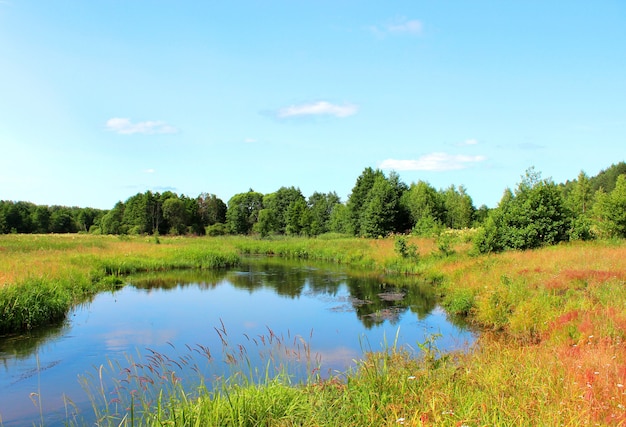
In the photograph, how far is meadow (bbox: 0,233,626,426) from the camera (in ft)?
14.3

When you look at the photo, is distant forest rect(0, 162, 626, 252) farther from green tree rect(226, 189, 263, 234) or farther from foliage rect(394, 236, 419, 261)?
foliage rect(394, 236, 419, 261)

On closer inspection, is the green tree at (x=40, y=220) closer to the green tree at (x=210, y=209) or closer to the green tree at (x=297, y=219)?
the green tree at (x=210, y=209)

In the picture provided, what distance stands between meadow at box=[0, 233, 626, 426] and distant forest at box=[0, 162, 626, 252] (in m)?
1.74

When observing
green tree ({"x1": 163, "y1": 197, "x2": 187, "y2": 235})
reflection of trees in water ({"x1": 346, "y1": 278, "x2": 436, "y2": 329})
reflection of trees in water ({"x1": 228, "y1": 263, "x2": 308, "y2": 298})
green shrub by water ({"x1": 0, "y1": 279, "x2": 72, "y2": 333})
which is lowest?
reflection of trees in water ({"x1": 346, "y1": 278, "x2": 436, "y2": 329})

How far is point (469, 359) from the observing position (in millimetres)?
6699

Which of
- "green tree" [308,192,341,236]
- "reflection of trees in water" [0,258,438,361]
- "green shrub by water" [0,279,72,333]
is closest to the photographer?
"green shrub by water" [0,279,72,333]

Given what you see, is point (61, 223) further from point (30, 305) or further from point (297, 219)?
point (30, 305)

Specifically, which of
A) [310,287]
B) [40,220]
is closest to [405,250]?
[310,287]

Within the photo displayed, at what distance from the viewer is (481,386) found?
5195 mm

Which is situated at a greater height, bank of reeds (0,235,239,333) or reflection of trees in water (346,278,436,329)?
bank of reeds (0,235,239,333)

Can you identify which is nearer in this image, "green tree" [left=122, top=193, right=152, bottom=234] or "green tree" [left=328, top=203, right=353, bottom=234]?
"green tree" [left=328, top=203, right=353, bottom=234]

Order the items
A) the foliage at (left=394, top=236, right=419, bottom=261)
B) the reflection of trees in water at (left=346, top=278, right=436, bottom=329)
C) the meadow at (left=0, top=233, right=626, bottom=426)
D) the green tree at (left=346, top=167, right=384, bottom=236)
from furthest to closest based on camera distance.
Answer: the green tree at (left=346, top=167, right=384, bottom=236)
the foliage at (left=394, top=236, right=419, bottom=261)
the reflection of trees in water at (left=346, top=278, right=436, bottom=329)
the meadow at (left=0, top=233, right=626, bottom=426)

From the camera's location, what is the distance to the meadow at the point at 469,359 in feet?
14.3

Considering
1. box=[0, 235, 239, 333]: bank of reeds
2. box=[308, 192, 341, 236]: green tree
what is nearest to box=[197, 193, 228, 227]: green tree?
box=[308, 192, 341, 236]: green tree
